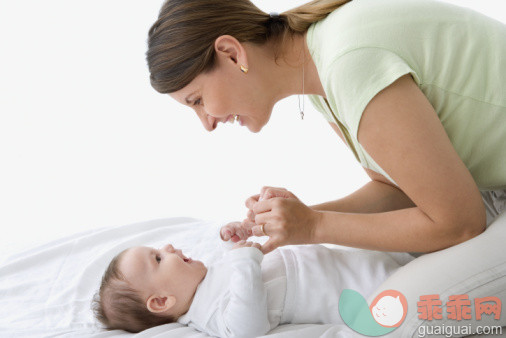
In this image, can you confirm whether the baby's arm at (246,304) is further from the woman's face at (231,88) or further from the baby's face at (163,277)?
the woman's face at (231,88)

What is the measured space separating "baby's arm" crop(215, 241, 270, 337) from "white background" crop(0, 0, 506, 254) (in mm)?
1553

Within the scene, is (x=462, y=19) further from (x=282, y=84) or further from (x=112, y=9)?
(x=112, y=9)

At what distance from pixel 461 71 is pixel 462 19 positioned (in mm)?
170

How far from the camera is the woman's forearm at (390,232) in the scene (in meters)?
1.53

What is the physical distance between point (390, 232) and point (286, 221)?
28cm

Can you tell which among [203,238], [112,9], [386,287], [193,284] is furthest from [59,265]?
[112,9]

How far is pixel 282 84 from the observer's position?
1.80m

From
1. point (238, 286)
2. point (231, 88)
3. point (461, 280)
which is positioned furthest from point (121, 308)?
point (461, 280)

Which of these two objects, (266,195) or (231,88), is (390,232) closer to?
(266,195)

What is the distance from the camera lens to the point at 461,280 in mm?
1429
